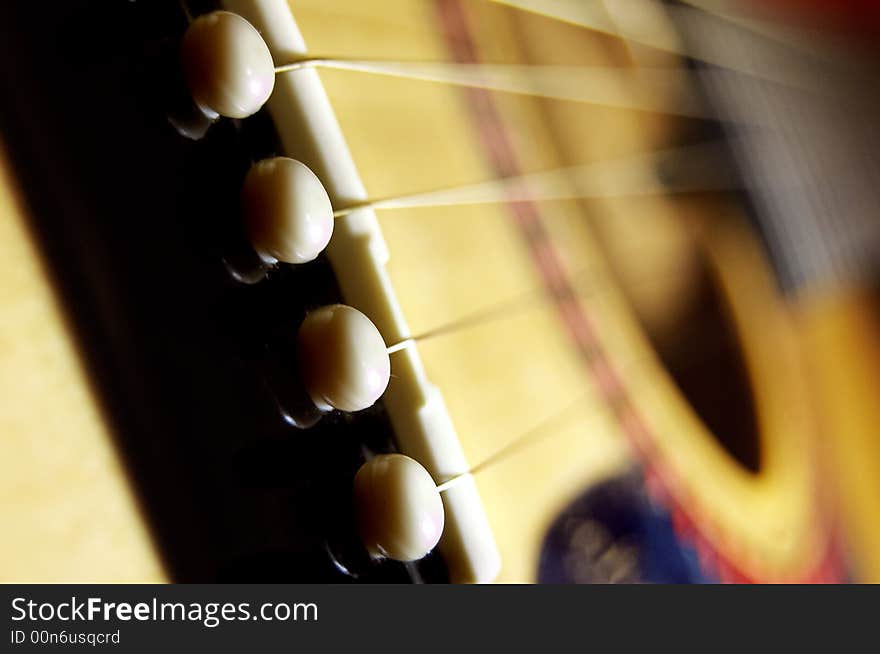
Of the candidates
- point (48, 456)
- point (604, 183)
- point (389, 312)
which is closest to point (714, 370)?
point (604, 183)

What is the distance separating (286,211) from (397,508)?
0.12 metres

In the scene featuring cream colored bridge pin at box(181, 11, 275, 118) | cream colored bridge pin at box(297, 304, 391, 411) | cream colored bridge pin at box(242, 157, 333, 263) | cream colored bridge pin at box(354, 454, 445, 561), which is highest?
cream colored bridge pin at box(181, 11, 275, 118)

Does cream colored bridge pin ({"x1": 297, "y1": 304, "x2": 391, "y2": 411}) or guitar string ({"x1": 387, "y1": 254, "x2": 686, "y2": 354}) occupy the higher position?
cream colored bridge pin ({"x1": 297, "y1": 304, "x2": 391, "y2": 411})

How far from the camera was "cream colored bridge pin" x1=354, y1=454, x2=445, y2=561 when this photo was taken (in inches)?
12.6

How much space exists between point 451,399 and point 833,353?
0.52 metres

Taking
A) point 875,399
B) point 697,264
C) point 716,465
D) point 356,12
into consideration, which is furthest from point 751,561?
point 356,12

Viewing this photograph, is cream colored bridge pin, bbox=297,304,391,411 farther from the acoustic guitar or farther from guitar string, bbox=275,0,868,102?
guitar string, bbox=275,0,868,102

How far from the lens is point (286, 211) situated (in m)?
0.31

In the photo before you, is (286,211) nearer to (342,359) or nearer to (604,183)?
(342,359)

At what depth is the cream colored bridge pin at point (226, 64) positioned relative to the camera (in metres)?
0.31

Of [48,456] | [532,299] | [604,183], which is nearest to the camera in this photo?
[48,456]

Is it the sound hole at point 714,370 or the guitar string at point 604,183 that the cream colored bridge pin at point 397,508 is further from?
the sound hole at point 714,370

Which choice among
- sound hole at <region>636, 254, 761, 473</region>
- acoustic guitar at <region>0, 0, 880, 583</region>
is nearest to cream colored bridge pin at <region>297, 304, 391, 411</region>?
acoustic guitar at <region>0, 0, 880, 583</region>

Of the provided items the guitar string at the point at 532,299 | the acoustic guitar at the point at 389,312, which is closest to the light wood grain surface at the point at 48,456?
the acoustic guitar at the point at 389,312
